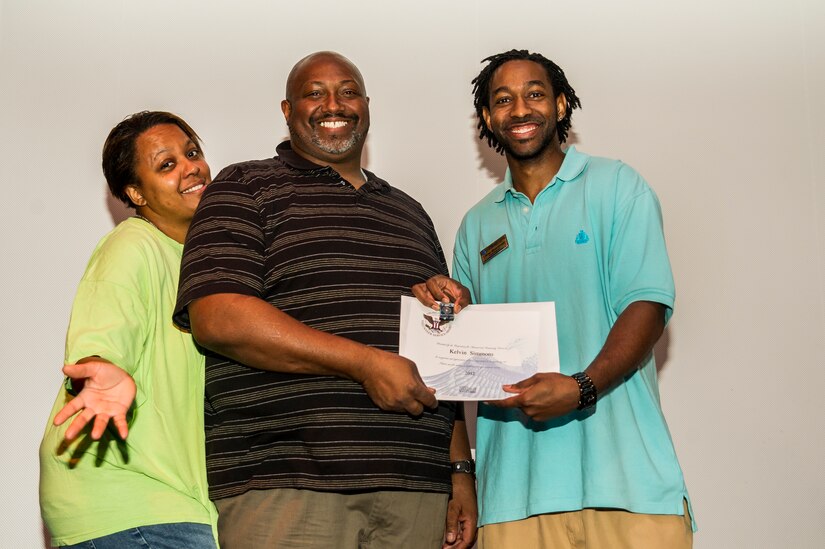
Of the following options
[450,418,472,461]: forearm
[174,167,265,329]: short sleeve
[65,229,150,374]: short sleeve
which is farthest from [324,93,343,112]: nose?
[450,418,472,461]: forearm

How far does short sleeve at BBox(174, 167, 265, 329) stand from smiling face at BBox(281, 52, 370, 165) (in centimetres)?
38

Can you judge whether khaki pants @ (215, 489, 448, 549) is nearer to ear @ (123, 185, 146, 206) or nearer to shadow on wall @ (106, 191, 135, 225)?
ear @ (123, 185, 146, 206)

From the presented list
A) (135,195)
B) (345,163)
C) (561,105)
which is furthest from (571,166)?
(135,195)

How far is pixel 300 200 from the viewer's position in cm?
264

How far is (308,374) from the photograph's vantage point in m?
2.40

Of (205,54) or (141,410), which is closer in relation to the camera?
(141,410)

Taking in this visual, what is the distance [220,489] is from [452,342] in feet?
2.55

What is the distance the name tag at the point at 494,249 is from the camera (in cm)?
276

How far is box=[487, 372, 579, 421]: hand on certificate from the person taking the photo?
2336 mm

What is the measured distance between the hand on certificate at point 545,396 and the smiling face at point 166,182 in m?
1.25

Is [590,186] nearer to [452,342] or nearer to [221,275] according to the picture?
[452,342]

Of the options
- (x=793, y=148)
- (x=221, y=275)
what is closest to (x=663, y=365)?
(x=793, y=148)

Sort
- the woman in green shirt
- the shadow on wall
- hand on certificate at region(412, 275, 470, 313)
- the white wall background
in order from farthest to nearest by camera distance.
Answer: the shadow on wall
the white wall background
hand on certificate at region(412, 275, 470, 313)
the woman in green shirt

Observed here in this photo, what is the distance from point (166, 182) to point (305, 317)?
755 millimetres
